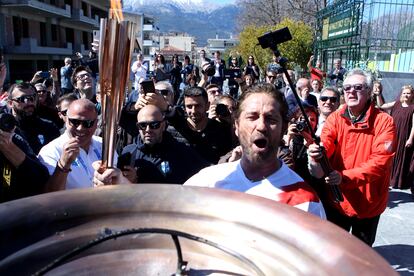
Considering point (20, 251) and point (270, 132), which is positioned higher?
point (270, 132)

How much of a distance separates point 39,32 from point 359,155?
120 feet

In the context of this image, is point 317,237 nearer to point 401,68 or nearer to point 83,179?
point 83,179

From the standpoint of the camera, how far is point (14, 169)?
8.47ft

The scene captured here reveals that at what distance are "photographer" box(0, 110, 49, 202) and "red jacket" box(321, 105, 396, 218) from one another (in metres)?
2.16

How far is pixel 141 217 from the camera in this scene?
4.07 feet

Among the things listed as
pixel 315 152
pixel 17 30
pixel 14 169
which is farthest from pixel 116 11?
pixel 17 30

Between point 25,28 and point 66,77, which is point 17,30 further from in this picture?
point 66,77

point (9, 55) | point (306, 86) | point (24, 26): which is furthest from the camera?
point (24, 26)

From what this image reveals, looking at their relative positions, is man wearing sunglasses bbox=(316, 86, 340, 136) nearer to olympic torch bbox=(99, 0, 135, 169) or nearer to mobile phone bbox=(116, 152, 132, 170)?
mobile phone bbox=(116, 152, 132, 170)

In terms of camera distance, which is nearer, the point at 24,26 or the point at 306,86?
the point at 306,86

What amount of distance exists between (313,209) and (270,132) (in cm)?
36

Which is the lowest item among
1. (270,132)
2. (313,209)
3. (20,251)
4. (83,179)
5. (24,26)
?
(83,179)

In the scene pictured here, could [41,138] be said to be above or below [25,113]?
below

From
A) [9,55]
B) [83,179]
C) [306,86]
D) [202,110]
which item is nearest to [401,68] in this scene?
[306,86]
